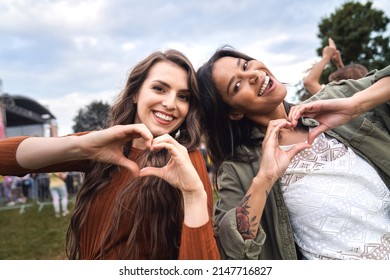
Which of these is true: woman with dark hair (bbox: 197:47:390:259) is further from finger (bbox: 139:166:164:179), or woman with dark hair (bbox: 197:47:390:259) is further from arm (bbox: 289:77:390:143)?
finger (bbox: 139:166:164:179)

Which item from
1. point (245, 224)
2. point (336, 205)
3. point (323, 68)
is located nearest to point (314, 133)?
point (336, 205)

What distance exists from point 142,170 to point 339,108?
888 millimetres

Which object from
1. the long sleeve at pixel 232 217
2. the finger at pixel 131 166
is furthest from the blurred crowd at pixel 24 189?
the finger at pixel 131 166

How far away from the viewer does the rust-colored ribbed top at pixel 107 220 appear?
1.31 metres

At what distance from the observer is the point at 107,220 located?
1.57 meters

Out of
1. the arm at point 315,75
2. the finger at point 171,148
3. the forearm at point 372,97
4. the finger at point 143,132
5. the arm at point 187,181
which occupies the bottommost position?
the arm at point 187,181

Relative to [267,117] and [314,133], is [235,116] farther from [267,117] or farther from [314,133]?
[314,133]

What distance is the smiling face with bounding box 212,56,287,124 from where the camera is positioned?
1.71 m

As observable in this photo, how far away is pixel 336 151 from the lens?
166cm

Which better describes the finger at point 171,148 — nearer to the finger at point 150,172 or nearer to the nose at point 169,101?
the finger at point 150,172

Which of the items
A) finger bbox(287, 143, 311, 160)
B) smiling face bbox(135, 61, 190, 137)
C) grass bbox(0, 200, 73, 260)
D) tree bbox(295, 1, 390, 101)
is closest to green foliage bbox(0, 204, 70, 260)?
grass bbox(0, 200, 73, 260)

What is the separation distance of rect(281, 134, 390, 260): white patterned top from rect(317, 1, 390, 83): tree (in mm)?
17779
